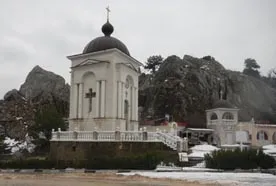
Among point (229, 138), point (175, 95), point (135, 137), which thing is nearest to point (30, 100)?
point (175, 95)

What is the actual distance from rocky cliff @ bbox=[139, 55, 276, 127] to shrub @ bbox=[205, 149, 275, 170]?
29.1m

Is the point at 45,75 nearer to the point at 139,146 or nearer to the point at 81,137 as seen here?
the point at 81,137

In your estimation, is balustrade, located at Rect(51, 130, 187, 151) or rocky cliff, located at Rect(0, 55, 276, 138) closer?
balustrade, located at Rect(51, 130, 187, 151)

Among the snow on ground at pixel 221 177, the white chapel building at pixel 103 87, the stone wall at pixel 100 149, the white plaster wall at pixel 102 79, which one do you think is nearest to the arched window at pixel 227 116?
the white chapel building at pixel 103 87

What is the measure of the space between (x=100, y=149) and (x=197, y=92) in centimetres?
3452

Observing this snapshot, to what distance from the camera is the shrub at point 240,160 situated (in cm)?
2214

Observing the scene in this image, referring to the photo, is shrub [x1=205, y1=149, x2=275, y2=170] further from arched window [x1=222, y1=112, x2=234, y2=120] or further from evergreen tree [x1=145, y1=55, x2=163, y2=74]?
evergreen tree [x1=145, y1=55, x2=163, y2=74]

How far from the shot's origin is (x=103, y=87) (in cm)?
3136

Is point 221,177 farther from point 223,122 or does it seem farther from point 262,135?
point 262,135

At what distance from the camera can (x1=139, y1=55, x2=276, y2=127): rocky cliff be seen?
56906 mm

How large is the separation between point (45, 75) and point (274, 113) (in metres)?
41.5

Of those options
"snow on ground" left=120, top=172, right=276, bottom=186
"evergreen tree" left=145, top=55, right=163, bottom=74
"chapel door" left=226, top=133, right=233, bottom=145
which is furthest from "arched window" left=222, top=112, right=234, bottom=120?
"evergreen tree" left=145, top=55, right=163, bottom=74

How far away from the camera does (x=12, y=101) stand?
185ft

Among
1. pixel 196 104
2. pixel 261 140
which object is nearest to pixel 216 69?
pixel 196 104
